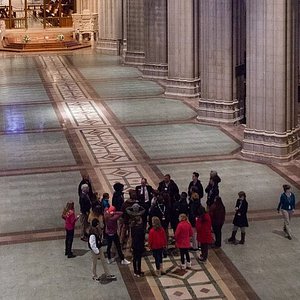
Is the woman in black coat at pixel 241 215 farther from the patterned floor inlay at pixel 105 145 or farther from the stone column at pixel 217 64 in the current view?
the stone column at pixel 217 64

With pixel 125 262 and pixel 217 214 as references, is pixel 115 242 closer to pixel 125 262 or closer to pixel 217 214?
pixel 125 262

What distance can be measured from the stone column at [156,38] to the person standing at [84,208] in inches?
768

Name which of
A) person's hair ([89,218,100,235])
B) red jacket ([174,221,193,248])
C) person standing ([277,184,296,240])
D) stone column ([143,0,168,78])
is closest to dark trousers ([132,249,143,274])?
red jacket ([174,221,193,248])

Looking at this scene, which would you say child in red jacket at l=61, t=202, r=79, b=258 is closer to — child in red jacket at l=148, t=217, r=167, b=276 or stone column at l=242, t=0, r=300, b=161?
child in red jacket at l=148, t=217, r=167, b=276

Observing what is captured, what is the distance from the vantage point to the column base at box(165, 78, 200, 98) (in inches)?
1219

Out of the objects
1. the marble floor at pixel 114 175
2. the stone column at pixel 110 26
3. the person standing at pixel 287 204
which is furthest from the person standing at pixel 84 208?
the stone column at pixel 110 26

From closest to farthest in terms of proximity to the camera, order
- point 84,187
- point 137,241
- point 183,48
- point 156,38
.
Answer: point 137,241
point 84,187
point 183,48
point 156,38

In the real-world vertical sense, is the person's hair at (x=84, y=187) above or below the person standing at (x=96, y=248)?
above

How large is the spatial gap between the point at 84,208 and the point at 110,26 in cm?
3297

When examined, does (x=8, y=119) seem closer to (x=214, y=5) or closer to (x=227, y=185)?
(x=214, y=5)

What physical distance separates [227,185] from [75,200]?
11.6 feet

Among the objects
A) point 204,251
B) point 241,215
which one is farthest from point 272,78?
point 204,251

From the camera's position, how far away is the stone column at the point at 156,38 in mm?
33938

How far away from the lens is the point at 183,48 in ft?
99.8
